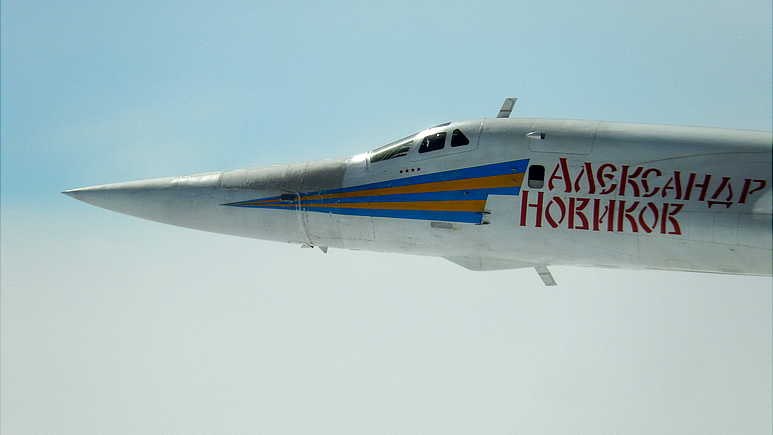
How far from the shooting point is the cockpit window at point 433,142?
45.5 ft

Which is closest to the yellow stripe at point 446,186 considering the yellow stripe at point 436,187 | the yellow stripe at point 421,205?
the yellow stripe at point 436,187

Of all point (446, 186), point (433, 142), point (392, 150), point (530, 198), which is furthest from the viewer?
point (392, 150)

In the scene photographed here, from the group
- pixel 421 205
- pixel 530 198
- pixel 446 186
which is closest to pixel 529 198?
pixel 530 198

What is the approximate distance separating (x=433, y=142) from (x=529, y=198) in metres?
2.30

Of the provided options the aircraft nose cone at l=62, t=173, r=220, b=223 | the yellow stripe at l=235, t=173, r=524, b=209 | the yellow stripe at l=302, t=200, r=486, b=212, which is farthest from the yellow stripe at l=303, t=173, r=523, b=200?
the aircraft nose cone at l=62, t=173, r=220, b=223

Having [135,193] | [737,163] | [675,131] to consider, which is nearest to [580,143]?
[675,131]

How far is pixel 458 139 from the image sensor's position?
1368cm

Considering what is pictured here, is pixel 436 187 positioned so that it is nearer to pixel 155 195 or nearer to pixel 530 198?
pixel 530 198

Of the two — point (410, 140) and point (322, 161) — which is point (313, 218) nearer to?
point (322, 161)

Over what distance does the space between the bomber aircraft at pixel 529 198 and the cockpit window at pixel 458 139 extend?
0.10 feet

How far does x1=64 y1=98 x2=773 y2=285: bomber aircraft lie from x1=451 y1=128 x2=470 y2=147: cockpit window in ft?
0.10

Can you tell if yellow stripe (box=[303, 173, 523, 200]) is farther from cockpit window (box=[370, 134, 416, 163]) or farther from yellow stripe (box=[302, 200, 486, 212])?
cockpit window (box=[370, 134, 416, 163])

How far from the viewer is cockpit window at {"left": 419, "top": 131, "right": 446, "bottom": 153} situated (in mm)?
13859

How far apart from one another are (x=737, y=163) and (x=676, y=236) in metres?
1.50
